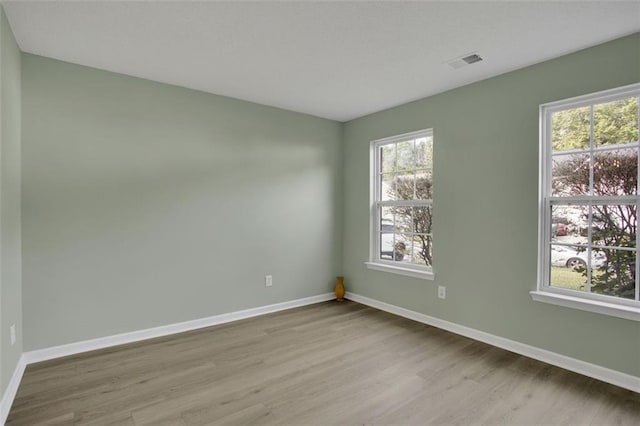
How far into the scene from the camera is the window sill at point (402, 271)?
364 cm

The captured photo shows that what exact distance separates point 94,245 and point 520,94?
13.0 feet

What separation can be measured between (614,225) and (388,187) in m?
2.26

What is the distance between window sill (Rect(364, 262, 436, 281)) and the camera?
3644 millimetres

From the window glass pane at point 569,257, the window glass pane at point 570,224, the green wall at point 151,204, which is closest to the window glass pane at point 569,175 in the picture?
the window glass pane at point 570,224

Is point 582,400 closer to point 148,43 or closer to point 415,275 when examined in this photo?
point 415,275

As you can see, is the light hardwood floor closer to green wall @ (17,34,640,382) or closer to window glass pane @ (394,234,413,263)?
green wall @ (17,34,640,382)

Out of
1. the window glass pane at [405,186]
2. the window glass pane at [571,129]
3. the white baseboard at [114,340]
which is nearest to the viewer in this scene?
the white baseboard at [114,340]

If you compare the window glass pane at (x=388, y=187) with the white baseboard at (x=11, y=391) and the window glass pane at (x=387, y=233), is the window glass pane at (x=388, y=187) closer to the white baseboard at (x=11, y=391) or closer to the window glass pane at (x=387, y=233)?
the window glass pane at (x=387, y=233)

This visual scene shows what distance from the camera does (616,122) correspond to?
8.20ft

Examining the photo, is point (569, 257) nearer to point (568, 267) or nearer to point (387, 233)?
point (568, 267)

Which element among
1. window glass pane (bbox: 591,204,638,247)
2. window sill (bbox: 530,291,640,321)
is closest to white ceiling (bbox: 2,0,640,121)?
window glass pane (bbox: 591,204,638,247)

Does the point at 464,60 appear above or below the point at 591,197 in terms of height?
above

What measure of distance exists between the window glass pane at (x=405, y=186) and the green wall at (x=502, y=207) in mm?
413

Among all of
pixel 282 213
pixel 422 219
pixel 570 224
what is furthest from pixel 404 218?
pixel 570 224
